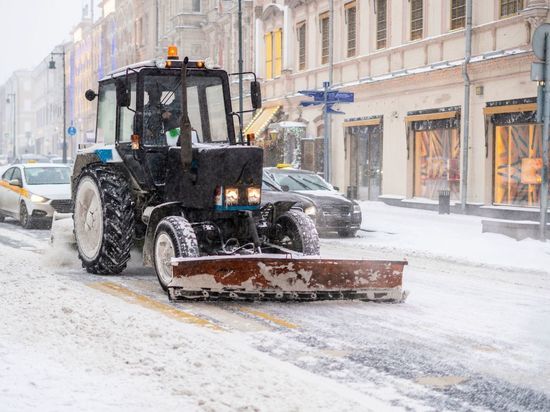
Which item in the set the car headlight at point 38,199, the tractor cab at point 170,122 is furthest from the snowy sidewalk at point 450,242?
the car headlight at point 38,199

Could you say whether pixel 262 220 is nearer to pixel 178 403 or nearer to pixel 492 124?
pixel 178 403

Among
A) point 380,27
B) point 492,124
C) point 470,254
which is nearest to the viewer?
point 470,254

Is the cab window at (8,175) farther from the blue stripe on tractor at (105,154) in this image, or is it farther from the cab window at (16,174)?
the blue stripe on tractor at (105,154)

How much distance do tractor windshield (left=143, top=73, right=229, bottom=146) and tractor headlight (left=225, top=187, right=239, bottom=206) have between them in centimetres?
120

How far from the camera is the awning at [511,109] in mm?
20514

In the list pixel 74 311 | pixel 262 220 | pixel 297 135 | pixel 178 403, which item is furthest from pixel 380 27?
pixel 178 403

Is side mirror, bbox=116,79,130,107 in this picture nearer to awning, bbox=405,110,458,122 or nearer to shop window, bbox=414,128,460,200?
awning, bbox=405,110,458,122

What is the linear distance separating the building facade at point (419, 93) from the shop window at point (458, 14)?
0.03 meters

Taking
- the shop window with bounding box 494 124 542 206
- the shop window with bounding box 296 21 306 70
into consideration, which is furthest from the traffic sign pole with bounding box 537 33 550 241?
the shop window with bounding box 296 21 306 70

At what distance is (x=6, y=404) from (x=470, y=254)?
1022cm

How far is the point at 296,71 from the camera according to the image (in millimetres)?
35406

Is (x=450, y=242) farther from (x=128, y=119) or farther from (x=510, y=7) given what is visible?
(x=510, y=7)

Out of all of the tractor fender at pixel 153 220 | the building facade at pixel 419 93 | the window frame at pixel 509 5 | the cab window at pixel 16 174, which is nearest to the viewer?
the tractor fender at pixel 153 220

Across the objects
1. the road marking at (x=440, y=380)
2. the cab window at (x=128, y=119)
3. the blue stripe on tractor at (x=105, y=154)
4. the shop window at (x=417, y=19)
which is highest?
the shop window at (x=417, y=19)
